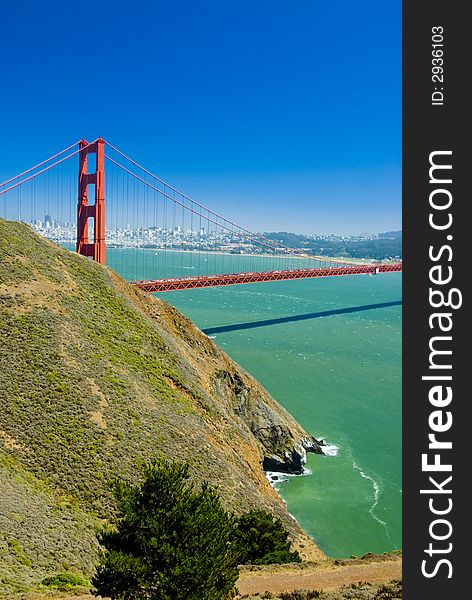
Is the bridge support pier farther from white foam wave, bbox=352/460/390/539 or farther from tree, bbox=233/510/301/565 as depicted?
tree, bbox=233/510/301/565

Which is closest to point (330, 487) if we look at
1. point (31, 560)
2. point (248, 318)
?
point (31, 560)

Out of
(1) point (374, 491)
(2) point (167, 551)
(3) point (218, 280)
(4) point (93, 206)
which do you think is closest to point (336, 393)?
(1) point (374, 491)

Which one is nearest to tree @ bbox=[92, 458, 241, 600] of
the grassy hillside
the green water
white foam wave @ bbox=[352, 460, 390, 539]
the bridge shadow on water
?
the grassy hillside

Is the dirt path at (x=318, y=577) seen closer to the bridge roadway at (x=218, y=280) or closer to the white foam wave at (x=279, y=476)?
the white foam wave at (x=279, y=476)

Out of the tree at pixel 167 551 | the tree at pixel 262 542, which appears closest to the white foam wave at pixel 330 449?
the tree at pixel 262 542

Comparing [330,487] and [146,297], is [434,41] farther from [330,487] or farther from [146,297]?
[146,297]

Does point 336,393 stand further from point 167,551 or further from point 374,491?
point 167,551
